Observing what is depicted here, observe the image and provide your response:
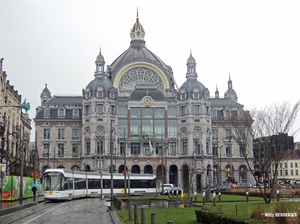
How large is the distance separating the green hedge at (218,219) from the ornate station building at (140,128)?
7507cm

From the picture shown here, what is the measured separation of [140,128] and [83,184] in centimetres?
4151

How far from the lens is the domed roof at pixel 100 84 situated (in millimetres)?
102375

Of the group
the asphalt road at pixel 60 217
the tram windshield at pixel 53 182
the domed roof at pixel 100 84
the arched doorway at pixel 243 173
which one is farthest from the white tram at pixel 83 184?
the arched doorway at pixel 243 173

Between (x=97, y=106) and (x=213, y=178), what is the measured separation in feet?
100

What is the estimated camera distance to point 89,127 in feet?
332

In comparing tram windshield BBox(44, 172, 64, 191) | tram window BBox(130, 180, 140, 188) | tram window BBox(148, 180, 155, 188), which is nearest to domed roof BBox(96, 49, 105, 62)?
tram window BBox(148, 180, 155, 188)

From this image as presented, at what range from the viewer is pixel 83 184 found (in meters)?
61.5

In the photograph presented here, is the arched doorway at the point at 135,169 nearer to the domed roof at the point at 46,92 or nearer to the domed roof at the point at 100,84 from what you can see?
the domed roof at the point at 100,84

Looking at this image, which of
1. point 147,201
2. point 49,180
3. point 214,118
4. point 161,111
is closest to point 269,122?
point 147,201

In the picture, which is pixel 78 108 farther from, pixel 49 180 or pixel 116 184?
pixel 49 180

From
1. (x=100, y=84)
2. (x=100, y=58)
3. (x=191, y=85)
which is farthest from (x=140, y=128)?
(x=100, y=58)

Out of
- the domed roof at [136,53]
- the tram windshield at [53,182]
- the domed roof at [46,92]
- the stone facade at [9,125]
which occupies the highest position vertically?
the domed roof at [136,53]

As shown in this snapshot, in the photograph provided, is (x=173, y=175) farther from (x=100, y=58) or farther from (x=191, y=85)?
(x=100, y=58)

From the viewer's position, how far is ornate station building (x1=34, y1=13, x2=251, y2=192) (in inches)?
3959
